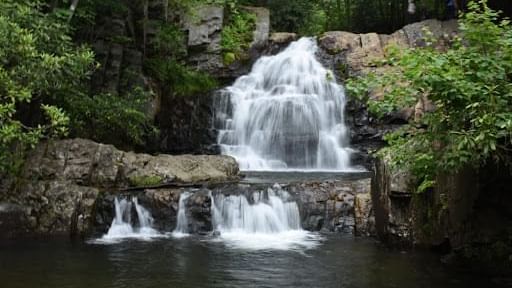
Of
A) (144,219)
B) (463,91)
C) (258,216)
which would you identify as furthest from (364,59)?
(463,91)

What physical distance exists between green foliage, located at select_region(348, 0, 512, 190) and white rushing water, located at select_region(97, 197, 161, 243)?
619 cm

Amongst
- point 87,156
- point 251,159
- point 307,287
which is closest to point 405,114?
point 251,159

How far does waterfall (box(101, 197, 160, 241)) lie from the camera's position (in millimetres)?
11039

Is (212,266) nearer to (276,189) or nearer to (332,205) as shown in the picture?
(276,189)

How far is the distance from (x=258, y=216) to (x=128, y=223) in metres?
2.63

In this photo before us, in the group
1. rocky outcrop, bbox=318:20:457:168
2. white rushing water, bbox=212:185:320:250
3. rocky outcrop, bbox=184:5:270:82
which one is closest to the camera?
white rushing water, bbox=212:185:320:250

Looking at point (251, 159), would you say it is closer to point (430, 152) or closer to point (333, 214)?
point (333, 214)

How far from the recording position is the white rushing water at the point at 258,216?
10977 mm

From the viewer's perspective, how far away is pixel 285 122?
59.2ft

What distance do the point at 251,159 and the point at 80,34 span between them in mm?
6558

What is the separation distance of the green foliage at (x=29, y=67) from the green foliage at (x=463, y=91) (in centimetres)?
617

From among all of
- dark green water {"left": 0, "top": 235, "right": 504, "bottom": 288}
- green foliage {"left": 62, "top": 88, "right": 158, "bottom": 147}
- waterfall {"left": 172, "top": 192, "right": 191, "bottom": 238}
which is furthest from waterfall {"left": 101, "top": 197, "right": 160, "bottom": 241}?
green foliage {"left": 62, "top": 88, "right": 158, "bottom": 147}

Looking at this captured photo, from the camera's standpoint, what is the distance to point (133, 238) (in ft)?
35.0

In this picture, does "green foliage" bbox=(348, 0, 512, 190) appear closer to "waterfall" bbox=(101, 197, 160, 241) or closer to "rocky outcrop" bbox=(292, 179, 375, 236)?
"rocky outcrop" bbox=(292, 179, 375, 236)
